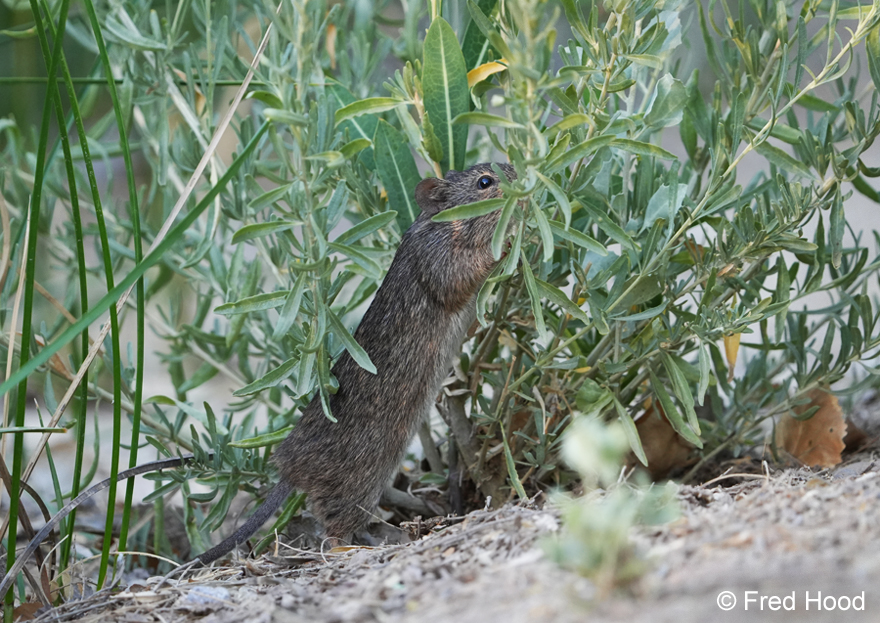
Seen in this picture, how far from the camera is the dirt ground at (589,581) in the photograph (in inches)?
37.6

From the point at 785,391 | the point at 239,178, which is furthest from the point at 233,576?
the point at 785,391

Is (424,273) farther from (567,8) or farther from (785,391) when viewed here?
(785,391)

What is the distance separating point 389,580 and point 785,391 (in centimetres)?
159

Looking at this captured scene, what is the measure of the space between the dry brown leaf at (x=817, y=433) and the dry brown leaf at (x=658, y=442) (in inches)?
12.4

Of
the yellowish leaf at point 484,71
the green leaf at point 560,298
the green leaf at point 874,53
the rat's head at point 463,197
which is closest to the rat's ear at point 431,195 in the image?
the rat's head at point 463,197

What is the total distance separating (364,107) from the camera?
1709 millimetres

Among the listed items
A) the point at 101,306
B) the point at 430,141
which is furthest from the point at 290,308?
the point at 430,141

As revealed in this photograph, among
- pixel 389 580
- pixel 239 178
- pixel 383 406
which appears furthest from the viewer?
pixel 239 178

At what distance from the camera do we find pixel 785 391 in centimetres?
237

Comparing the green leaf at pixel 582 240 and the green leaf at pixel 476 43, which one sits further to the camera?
the green leaf at pixel 476 43

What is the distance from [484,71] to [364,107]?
458 mm

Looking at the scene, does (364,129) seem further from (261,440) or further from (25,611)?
(25,611)

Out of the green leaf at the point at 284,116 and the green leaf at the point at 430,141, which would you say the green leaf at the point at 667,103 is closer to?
the green leaf at the point at 430,141

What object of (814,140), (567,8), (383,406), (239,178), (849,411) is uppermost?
(567,8)
